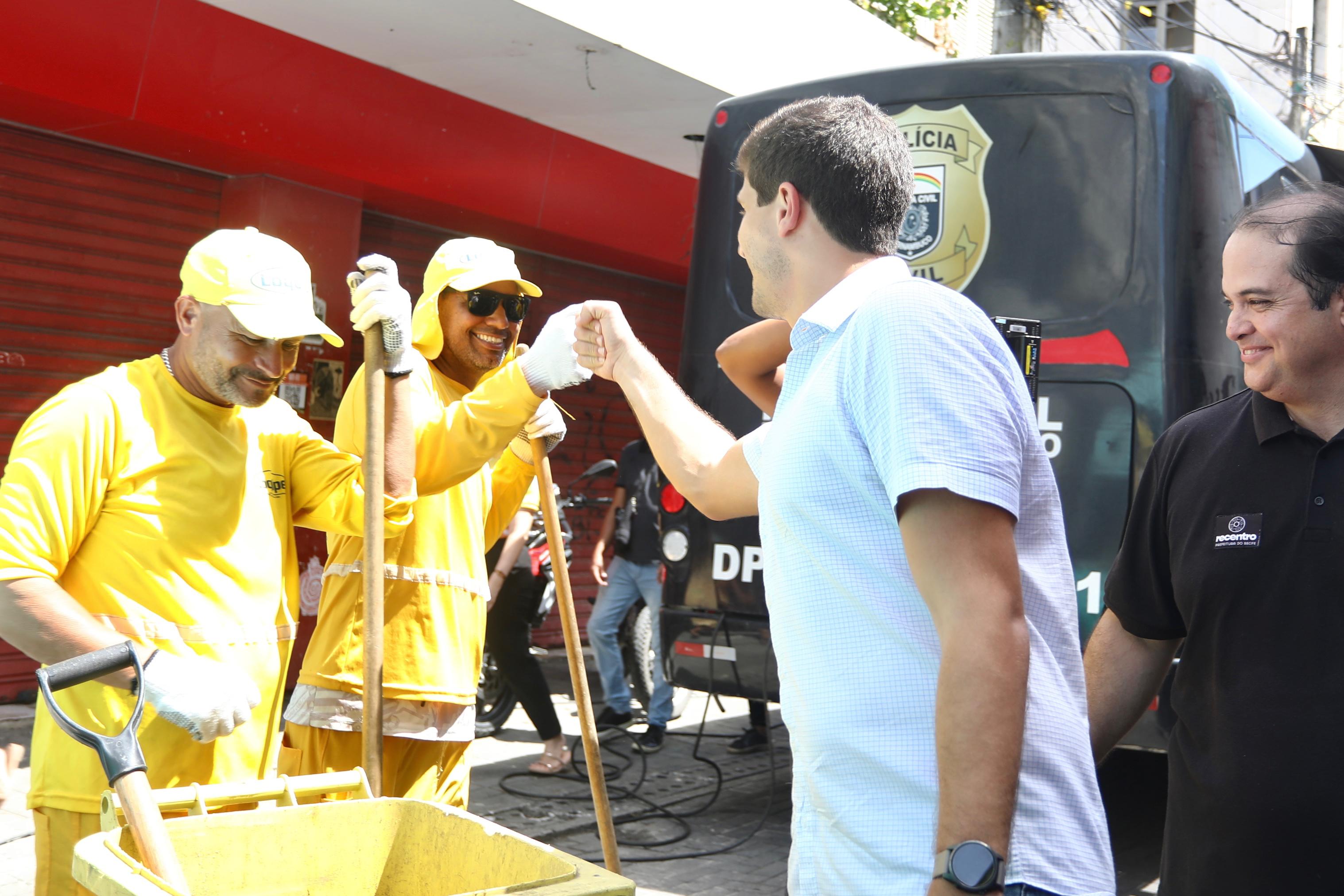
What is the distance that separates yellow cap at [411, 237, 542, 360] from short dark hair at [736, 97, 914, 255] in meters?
1.78

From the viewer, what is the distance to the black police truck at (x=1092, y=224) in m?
4.67

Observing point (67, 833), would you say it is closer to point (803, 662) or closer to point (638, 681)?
point (803, 662)

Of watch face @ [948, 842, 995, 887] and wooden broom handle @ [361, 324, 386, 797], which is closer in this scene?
Result: watch face @ [948, 842, 995, 887]

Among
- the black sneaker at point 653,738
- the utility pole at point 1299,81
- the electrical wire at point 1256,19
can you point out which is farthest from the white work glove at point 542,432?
the utility pole at point 1299,81

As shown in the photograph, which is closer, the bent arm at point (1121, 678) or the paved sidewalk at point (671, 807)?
→ the bent arm at point (1121, 678)

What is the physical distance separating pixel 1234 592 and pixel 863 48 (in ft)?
27.0

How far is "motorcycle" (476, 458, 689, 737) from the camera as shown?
23.1 feet

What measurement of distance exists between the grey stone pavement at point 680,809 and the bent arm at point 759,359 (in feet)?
8.92

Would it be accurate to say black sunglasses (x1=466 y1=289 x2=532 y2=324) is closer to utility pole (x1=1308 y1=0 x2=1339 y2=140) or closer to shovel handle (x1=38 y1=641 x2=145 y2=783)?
shovel handle (x1=38 y1=641 x2=145 y2=783)

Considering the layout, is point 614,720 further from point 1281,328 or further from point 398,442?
point 1281,328

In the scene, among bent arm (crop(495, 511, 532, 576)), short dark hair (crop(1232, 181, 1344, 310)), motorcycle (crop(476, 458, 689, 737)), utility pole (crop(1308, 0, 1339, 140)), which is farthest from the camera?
utility pole (crop(1308, 0, 1339, 140))

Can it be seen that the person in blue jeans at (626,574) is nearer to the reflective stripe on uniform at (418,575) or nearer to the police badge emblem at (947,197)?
the police badge emblem at (947,197)

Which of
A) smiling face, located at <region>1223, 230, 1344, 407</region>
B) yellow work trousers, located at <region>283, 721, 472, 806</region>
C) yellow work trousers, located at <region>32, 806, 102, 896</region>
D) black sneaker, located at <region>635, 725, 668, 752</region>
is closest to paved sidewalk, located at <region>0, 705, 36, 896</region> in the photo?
yellow work trousers, located at <region>283, 721, 472, 806</region>

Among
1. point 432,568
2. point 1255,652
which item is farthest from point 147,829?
point 1255,652
